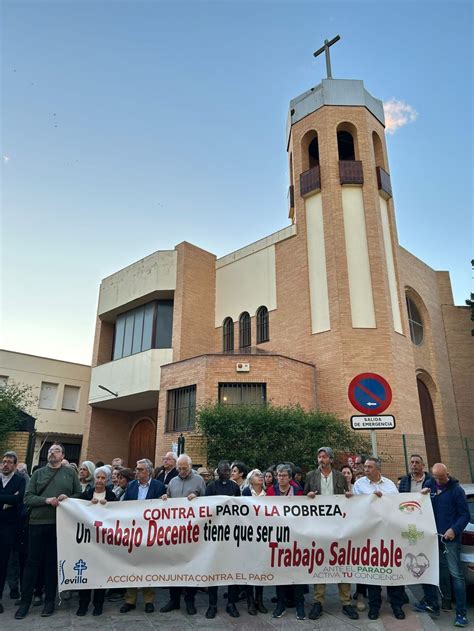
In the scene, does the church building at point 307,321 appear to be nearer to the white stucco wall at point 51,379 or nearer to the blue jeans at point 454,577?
the white stucco wall at point 51,379

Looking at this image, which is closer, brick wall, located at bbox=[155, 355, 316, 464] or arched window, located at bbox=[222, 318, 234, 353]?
→ brick wall, located at bbox=[155, 355, 316, 464]

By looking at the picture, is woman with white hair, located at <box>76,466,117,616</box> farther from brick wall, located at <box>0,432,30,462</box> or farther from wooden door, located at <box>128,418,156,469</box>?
wooden door, located at <box>128,418,156,469</box>

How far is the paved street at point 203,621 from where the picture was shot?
4555mm

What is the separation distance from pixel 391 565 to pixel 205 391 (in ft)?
32.6

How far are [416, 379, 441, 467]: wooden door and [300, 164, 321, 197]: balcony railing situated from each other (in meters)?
9.29

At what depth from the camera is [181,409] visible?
50.9 ft

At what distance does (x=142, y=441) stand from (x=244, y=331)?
7267 millimetres

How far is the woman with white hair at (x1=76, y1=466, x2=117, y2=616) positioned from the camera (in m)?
4.95

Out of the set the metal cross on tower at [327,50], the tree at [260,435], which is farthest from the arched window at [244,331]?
the metal cross on tower at [327,50]

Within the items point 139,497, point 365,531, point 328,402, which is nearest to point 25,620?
point 139,497

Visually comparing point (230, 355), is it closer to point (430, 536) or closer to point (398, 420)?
point (398, 420)

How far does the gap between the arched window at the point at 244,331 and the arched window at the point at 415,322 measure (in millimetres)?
7218

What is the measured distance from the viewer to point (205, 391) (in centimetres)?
1455

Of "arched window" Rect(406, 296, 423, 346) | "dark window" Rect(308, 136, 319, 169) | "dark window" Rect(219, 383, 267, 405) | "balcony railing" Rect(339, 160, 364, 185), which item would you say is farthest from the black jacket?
"dark window" Rect(308, 136, 319, 169)
